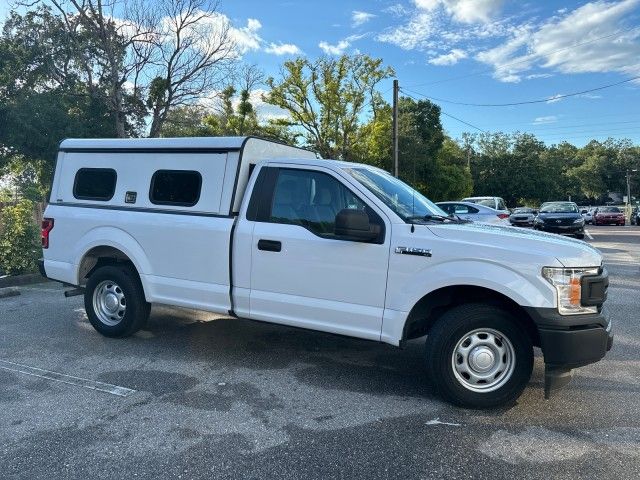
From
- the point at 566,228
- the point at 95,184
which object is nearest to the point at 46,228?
the point at 95,184

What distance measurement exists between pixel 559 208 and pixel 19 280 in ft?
69.2

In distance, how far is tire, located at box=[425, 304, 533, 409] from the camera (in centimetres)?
388

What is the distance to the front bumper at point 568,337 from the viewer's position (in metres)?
3.67

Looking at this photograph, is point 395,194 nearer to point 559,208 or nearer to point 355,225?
point 355,225

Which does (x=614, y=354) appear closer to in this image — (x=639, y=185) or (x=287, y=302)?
(x=287, y=302)

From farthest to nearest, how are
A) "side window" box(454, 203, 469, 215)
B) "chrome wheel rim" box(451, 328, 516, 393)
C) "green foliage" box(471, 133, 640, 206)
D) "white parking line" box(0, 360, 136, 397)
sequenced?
"green foliage" box(471, 133, 640, 206)
"side window" box(454, 203, 469, 215)
"white parking line" box(0, 360, 136, 397)
"chrome wheel rim" box(451, 328, 516, 393)

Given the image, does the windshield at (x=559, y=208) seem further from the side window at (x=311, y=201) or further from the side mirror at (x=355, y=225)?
the side mirror at (x=355, y=225)

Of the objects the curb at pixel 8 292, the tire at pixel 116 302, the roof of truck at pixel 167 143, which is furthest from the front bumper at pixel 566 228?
the curb at pixel 8 292

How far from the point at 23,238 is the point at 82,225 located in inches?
190

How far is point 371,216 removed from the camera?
4.25 meters

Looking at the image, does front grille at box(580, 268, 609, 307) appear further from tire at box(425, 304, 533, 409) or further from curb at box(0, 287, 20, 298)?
curb at box(0, 287, 20, 298)

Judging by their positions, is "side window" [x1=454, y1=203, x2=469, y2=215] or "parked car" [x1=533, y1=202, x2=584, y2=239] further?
"parked car" [x1=533, y1=202, x2=584, y2=239]

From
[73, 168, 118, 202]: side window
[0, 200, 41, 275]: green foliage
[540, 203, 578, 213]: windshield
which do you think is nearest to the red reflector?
[73, 168, 118, 202]: side window

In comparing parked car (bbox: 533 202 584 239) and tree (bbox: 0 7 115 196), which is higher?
tree (bbox: 0 7 115 196)
